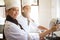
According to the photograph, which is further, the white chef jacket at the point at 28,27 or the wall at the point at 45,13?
the wall at the point at 45,13

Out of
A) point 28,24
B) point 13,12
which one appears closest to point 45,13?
point 28,24

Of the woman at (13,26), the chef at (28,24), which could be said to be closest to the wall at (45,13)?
the chef at (28,24)

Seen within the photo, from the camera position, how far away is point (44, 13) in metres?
1.02

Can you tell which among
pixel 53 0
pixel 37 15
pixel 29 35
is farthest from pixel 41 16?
pixel 29 35

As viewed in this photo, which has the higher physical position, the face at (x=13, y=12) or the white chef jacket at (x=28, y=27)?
the face at (x=13, y=12)

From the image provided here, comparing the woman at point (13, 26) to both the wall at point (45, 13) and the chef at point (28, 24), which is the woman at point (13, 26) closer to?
the chef at point (28, 24)

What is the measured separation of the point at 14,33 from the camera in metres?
0.69

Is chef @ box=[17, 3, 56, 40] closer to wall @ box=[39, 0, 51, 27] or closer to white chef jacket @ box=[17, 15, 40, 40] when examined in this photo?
white chef jacket @ box=[17, 15, 40, 40]

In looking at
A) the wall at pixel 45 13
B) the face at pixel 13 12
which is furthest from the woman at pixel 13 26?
the wall at pixel 45 13

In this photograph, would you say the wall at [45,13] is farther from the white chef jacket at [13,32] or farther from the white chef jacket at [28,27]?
the white chef jacket at [13,32]

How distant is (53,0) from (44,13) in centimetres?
12

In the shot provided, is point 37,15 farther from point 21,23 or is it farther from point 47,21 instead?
point 21,23

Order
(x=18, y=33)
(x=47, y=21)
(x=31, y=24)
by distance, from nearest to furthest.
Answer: (x=18, y=33)
(x=31, y=24)
(x=47, y=21)

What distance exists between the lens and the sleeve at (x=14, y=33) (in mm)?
690
